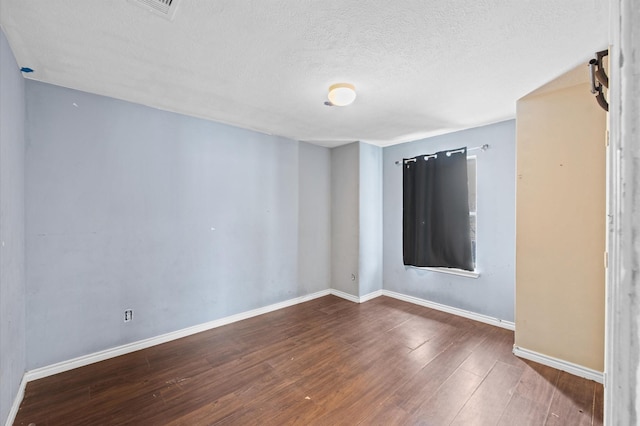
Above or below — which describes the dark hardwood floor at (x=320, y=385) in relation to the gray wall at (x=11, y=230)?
below

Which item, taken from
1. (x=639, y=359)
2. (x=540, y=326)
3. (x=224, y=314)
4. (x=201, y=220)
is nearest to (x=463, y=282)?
(x=540, y=326)

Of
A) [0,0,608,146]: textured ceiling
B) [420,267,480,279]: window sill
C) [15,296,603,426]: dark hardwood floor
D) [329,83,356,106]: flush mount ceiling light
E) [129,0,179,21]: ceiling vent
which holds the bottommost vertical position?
[15,296,603,426]: dark hardwood floor

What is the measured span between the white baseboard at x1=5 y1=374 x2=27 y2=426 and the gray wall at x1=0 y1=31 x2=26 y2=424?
2.0 inches

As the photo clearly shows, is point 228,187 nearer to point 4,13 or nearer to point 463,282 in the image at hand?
point 4,13

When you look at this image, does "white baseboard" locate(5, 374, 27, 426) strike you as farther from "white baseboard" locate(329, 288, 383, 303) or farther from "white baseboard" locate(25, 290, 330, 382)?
"white baseboard" locate(329, 288, 383, 303)

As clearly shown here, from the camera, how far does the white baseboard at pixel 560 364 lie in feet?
7.47

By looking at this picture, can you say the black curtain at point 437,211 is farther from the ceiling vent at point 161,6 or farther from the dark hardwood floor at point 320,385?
the ceiling vent at point 161,6

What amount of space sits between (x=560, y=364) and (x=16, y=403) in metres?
4.15

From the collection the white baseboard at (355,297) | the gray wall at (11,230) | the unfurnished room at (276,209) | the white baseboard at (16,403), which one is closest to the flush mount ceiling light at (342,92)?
the unfurnished room at (276,209)

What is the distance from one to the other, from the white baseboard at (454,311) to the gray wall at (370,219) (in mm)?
342

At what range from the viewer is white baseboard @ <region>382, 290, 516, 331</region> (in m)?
3.27

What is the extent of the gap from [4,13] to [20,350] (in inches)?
87.8

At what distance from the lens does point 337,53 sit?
6.33 ft

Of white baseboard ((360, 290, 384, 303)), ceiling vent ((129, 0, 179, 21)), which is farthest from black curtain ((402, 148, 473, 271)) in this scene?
ceiling vent ((129, 0, 179, 21))
